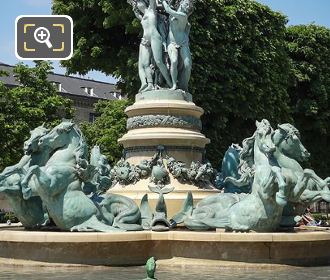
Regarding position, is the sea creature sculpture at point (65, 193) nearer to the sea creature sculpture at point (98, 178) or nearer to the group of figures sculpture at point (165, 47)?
the sea creature sculpture at point (98, 178)

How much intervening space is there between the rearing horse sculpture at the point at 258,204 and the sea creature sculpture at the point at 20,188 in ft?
9.48

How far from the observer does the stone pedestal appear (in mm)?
15031

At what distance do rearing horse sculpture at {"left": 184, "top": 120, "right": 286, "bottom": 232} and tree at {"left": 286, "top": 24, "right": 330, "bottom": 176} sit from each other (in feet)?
89.7

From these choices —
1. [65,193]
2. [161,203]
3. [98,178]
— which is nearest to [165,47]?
[98,178]

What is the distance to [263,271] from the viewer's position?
9914 millimetres

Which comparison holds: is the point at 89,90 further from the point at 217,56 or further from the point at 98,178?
the point at 98,178

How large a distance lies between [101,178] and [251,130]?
19.4 m

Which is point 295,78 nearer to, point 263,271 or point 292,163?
point 292,163

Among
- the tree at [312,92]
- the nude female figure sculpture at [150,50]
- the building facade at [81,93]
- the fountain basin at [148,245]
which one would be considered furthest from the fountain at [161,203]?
the building facade at [81,93]

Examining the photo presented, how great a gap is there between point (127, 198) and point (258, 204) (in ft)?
8.36

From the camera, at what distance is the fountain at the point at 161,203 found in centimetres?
1024

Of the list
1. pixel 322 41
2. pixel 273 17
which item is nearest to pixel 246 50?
pixel 273 17

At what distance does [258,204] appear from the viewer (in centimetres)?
1085

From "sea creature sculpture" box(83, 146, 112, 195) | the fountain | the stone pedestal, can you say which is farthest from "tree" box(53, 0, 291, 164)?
"sea creature sculpture" box(83, 146, 112, 195)
